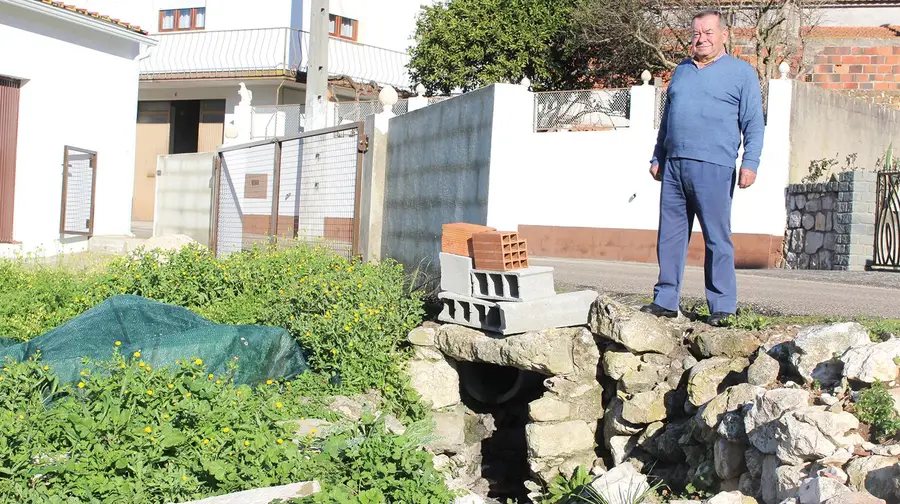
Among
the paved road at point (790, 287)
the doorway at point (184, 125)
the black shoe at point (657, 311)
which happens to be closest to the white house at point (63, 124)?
the paved road at point (790, 287)

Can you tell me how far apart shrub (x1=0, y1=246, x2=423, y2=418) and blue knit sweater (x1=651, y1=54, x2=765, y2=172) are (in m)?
2.77

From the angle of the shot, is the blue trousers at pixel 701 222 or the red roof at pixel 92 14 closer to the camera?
the blue trousers at pixel 701 222

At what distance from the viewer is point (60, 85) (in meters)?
15.8

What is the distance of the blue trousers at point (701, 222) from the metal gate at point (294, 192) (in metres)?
4.60

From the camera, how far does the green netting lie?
6.10 meters

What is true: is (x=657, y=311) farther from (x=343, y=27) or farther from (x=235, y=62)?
(x=343, y=27)

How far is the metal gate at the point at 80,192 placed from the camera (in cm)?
1617

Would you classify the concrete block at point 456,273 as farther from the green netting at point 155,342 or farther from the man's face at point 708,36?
the man's face at point 708,36

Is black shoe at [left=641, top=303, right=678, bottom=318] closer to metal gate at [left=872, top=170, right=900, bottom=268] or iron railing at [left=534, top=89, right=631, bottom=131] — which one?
metal gate at [left=872, top=170, right=900, bottom=268]

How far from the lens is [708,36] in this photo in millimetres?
5895

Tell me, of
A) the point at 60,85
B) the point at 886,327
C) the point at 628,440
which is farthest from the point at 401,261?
the point at 60,85

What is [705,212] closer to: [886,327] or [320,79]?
[886,327]

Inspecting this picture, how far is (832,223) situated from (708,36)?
821cm

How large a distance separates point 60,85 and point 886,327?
13871mm
